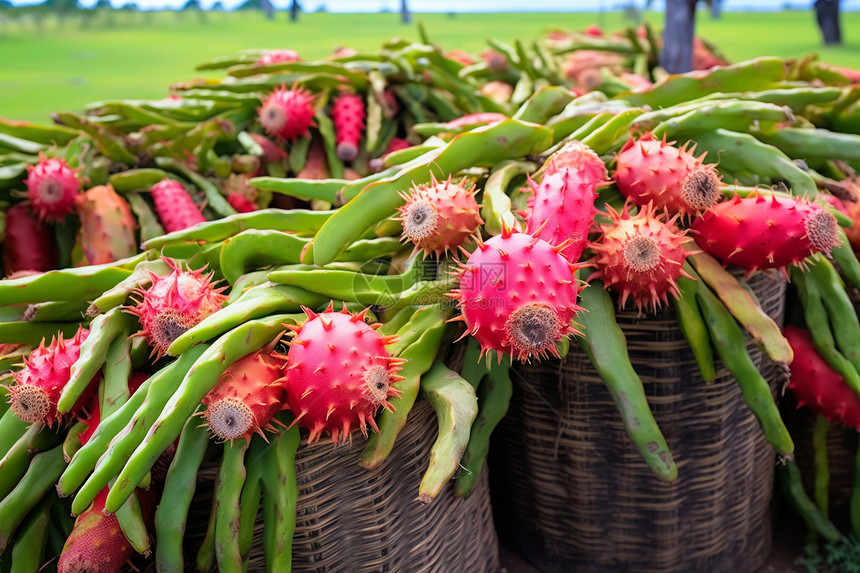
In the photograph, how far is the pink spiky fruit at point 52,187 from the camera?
155 centimetres

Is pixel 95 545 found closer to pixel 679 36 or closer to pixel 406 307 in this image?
pixel 406 307

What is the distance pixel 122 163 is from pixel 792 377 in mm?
1776

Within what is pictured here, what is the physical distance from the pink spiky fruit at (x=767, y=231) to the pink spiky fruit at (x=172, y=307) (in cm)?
82

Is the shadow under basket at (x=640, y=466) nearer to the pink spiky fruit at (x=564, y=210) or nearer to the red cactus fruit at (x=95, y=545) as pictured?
the pink spiky fruit at (x=564, y=210)

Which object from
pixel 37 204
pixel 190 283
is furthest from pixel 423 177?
pixel 37 204

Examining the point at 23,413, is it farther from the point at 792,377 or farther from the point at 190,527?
the point at 792,377

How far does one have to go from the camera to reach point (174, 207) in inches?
64.0

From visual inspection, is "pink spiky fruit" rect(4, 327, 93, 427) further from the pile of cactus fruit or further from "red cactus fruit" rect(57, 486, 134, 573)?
"red cactus fruit" rect(57, 486, 134, 573)

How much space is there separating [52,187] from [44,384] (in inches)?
30.5

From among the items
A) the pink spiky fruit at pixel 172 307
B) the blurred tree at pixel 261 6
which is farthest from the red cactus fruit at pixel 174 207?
the blurred tree at pixel 261 6

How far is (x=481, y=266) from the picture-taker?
87 centimetres

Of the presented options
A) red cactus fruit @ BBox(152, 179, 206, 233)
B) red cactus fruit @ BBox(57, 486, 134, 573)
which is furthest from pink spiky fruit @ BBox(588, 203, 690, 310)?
red cactus fruit @ BBox(152, 179, 206, 233)

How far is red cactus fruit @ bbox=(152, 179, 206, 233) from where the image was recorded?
5.28 feet

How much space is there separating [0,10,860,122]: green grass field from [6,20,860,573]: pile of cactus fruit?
1.71m
